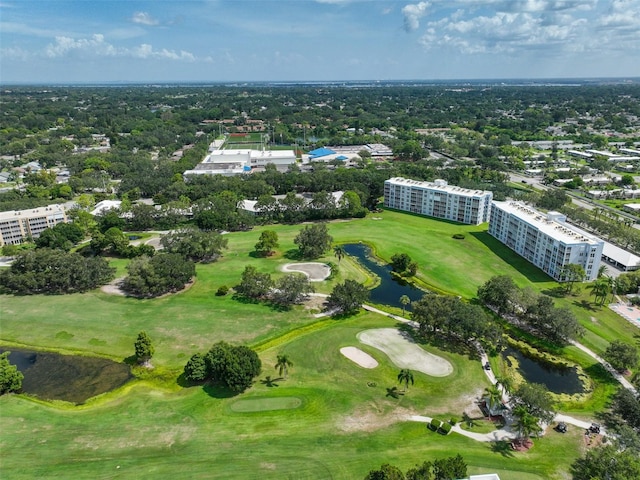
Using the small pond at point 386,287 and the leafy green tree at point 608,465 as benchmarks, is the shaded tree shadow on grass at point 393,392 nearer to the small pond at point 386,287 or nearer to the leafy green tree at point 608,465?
the leafy green tree at point 608,465

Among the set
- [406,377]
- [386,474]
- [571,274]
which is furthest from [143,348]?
[571,274]

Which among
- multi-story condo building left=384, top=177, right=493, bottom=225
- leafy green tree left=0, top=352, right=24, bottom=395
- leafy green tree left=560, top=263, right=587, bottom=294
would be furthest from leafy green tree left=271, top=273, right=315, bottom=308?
multi-story condo building left=384, top=177, right=493, bottom=225

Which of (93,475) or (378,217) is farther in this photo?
(378,217)

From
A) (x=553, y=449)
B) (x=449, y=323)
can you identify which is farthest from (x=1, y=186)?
(x=553, y=449)

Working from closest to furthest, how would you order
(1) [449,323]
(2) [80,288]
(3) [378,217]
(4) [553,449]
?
(4) [553,449] < (1) [449,323] < (2) [80,288] < (3) [378,217]

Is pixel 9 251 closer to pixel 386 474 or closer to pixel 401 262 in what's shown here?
pixel 401 262

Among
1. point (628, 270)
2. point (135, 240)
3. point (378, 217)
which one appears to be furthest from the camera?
point (378, 217)

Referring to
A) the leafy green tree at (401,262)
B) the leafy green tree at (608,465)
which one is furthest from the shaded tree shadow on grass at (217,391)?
the leafy green tree at (401,262)

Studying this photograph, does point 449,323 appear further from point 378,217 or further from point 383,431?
point 378,217
